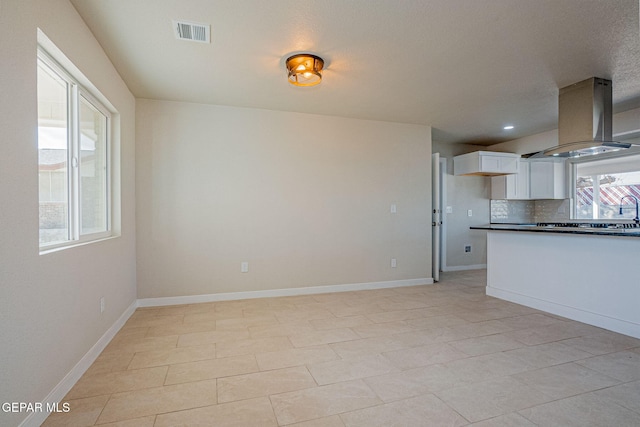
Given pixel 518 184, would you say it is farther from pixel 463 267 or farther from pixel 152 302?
pixel 152 302

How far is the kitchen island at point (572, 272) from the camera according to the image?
291 centimetres

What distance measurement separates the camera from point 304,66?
9.05ft

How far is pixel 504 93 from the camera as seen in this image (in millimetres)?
3598

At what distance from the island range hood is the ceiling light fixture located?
279 cm

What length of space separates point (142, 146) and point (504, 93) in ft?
14.3

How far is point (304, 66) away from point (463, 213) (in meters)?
4.75

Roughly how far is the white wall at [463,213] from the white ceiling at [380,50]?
2147mm

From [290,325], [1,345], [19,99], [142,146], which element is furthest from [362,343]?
[142,146]

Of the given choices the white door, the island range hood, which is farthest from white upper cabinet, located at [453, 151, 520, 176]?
the island range hood

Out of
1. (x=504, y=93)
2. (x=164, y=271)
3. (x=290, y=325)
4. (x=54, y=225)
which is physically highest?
(x=504, y=93)

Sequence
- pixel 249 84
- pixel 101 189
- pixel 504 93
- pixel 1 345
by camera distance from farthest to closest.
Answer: pixel 504 93 < pixel 249 84 < pixel 101 189 < pixel 1 345

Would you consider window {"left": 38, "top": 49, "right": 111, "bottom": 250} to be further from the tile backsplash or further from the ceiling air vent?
the tile backsplash

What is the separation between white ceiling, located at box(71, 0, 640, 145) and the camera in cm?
212

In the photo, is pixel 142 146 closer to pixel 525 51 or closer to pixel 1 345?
pixel 1 345
